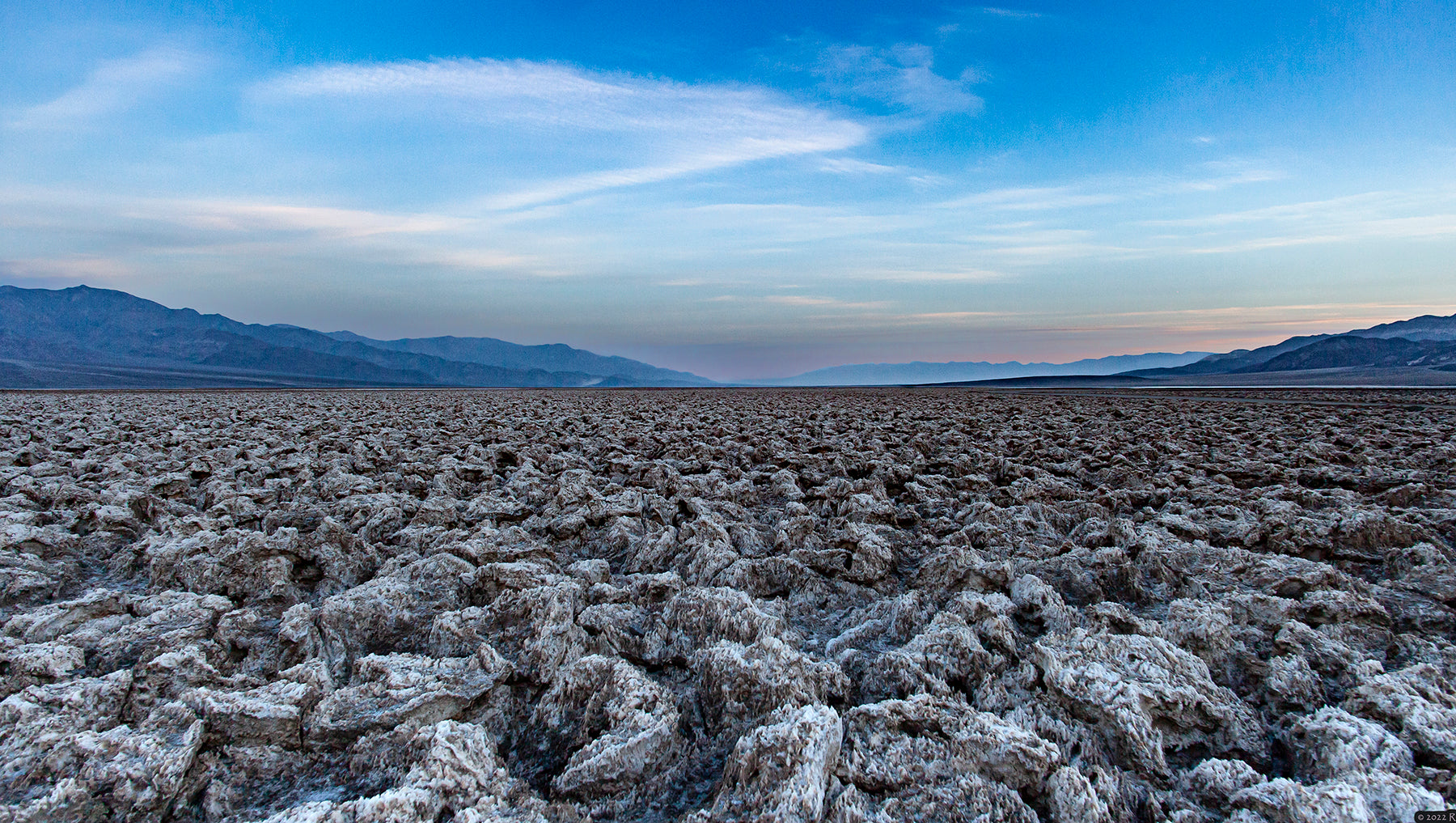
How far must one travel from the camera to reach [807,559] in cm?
269

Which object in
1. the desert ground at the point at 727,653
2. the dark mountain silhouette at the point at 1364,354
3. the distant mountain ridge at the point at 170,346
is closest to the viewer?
the desert ground at the point at 727,653

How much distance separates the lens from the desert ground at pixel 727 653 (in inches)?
50.2

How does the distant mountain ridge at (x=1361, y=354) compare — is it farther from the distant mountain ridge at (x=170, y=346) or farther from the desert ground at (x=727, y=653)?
the distant mountain ridge at (x=170, y=346)

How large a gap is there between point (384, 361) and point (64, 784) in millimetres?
191317

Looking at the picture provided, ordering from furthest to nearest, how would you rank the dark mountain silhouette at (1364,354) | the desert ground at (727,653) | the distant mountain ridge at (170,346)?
the distant mountain ridge at (170,346) → the dark mountain silhouette at (1364,354) → the desert ground at (727,653)

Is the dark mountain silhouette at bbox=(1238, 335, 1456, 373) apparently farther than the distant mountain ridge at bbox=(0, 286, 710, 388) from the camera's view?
No

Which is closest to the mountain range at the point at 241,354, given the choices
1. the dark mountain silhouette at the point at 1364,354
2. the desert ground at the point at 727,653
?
the dark mountain silhouette at the point at 1364,354

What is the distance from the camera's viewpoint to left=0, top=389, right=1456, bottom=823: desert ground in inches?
50.2

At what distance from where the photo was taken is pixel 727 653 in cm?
174

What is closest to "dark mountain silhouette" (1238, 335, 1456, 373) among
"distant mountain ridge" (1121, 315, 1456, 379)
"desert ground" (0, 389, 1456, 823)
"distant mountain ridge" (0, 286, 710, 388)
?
"distant mountain ridge" (1121, 315, 1456, 379)

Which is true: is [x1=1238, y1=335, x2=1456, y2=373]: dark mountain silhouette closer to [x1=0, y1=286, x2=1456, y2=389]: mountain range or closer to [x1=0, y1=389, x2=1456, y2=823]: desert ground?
[x1=0, y1=286, x2=1456, y2=389]: mountain range

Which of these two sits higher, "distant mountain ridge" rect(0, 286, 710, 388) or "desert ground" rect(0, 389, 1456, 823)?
"distant mountain ridge" rect(0, 286, 710, 388)

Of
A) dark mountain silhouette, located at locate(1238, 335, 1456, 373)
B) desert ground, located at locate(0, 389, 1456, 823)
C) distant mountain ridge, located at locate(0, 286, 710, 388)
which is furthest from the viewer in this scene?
distant mountain ridge, located at locate(0, 286, 710, 388)

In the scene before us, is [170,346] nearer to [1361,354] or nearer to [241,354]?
[241,354]
